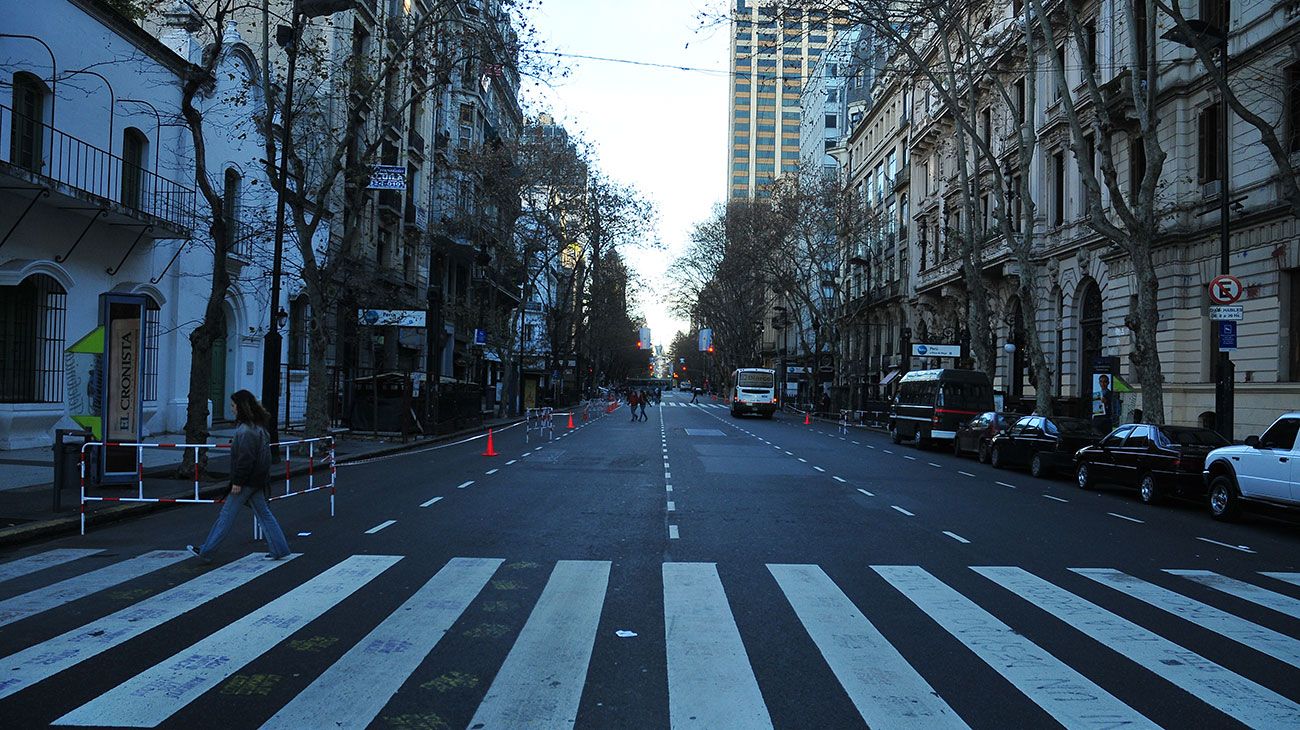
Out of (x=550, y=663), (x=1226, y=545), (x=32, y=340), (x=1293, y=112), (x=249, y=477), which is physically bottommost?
(x=1226, y=545)

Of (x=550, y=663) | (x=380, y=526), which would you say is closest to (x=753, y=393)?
(x=380, y=526)

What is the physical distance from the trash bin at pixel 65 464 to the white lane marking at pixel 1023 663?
989 centimetres

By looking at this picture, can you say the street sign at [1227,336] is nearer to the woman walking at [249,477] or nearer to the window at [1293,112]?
the window at [1293,112]

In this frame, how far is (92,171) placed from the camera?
19688 millimetres

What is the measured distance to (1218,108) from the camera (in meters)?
25.8

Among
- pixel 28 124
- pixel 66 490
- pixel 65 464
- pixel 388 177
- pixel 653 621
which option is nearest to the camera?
pixel 653 621

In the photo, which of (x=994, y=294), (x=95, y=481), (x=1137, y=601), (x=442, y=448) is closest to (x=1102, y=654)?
(x=1137, y=601)

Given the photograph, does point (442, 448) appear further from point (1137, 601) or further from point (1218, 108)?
point (1218, 108)

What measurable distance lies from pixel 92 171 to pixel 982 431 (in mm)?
23060

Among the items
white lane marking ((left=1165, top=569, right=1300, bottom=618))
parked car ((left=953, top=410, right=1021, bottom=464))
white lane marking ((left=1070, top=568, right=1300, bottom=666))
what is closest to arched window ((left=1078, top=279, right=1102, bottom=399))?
parked car ((left=953, top=410, right=1021, bottom=464))

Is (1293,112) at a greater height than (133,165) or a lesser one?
greater

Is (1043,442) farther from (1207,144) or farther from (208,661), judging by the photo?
(208,661)

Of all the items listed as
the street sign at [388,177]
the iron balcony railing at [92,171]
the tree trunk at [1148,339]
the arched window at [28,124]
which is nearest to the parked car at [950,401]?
the tree trunk at [1148,339]

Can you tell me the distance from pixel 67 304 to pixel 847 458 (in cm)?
1867
